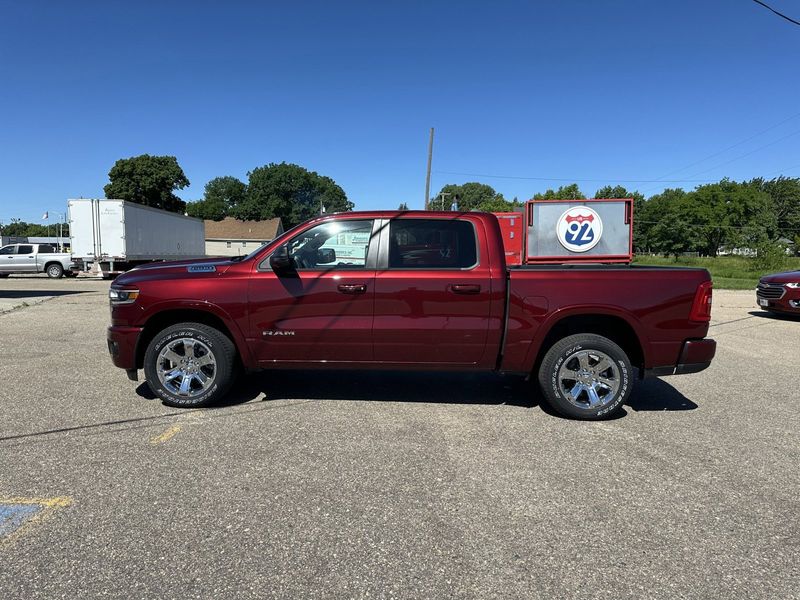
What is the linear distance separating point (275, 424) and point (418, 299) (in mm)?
1645

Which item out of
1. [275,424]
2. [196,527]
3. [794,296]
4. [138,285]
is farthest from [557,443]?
[794,296]

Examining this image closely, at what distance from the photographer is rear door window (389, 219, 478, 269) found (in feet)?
15.1

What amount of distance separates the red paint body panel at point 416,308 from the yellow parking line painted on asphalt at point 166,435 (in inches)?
33.3

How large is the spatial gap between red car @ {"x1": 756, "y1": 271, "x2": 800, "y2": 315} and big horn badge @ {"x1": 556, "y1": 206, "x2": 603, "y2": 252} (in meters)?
3.80

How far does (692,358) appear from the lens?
179 inches

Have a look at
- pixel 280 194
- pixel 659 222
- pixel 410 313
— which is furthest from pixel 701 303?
pixel 280 194

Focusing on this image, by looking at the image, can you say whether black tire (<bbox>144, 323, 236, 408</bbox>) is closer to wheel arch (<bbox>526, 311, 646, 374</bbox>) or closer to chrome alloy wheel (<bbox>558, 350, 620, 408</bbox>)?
wheel arch (<bbox>526, 311, 646, 374</bbox>)

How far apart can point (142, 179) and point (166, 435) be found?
7090 cm

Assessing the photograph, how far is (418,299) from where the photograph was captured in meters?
4.50

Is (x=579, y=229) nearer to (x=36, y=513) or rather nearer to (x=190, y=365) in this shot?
(x=190, y=365)

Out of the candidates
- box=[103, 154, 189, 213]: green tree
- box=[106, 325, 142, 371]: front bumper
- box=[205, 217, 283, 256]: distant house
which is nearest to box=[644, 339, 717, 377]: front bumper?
box=[106, 325, 142, 371]: front bumper

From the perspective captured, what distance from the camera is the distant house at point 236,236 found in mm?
63281

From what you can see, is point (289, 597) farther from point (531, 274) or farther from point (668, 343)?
point (668, 343)

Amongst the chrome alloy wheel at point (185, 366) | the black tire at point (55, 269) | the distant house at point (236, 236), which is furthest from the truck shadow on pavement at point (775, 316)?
the distant house at point (236, 236)
